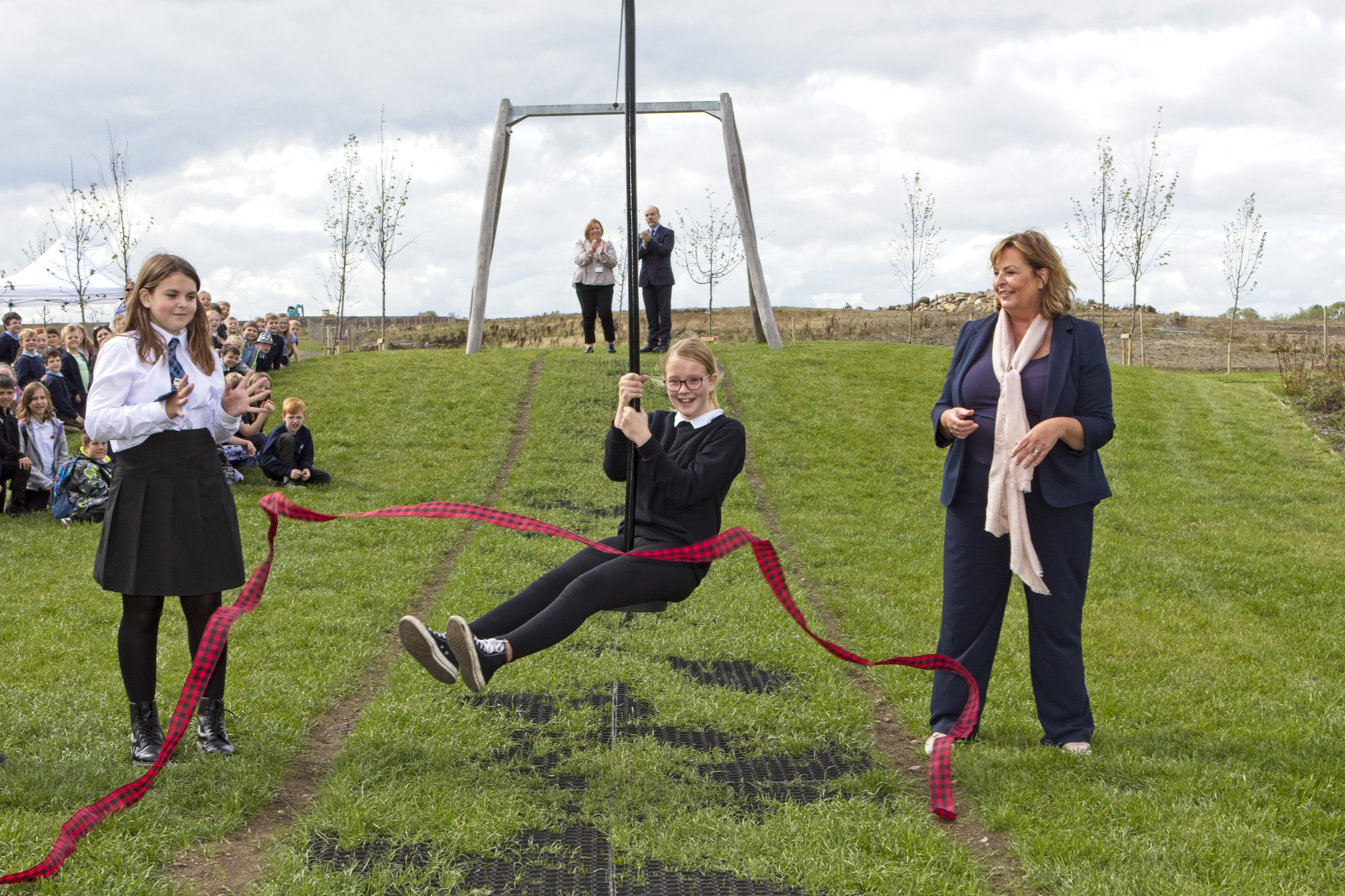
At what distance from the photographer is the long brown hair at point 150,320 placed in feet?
14.0

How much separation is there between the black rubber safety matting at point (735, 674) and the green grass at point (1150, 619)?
2.10 feet

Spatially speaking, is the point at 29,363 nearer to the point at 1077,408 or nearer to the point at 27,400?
the point at 27,400

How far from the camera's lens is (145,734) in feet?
14.6

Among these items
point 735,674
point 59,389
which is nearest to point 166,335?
point 735,674

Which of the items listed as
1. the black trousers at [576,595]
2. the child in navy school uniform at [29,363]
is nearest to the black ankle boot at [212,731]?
the black trousers at [576,595]

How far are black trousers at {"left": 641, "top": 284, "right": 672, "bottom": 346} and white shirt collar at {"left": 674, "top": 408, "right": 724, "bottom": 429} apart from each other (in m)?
11.0

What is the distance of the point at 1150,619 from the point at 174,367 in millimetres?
6306

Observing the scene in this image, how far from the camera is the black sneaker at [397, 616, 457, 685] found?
379cm

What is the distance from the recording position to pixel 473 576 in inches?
312

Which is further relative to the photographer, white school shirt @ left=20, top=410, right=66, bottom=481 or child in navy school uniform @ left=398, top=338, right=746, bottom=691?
white school shirt @ left=20, top=410, right=66, bottom=481

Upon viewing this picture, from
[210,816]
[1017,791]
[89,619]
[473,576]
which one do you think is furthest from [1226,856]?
[89,619]

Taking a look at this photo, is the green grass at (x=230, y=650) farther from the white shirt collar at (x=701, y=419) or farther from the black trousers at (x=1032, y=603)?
the black trousers at (x=1032, y=603)

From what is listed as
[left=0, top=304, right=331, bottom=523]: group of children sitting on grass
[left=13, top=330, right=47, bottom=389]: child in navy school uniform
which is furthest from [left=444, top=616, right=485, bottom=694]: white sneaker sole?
[left=13, top=330, right=47, bottom=389]: child in navy school uniform

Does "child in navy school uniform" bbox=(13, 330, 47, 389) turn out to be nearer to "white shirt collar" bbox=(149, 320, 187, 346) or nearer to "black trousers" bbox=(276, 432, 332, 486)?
"black trousers" bbox=(276, 432, 332, 486)
